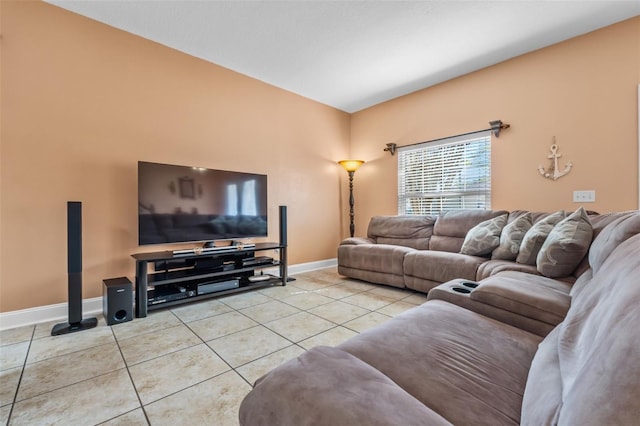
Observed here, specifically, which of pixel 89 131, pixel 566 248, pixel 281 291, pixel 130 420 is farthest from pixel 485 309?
pixel 89 131

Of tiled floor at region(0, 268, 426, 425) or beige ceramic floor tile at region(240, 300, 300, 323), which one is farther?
beige ceramic floor tile at region(240, 300, 300, 323)

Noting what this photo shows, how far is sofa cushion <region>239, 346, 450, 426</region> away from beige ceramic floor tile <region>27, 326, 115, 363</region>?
77.0 inches

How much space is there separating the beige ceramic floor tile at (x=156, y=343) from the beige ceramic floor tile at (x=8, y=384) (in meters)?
0.48

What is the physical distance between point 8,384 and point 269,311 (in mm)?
1630

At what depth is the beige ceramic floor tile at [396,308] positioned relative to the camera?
2.53 metres

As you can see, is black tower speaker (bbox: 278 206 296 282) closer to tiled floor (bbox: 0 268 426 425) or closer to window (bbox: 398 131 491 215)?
tiled floor (bbox: 0 268 426 425)

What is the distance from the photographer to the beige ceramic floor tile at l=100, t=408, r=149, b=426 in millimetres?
1229

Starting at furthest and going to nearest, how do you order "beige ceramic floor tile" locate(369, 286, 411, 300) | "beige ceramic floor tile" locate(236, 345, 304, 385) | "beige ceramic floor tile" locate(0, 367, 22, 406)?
1. "beige ceramic floor tile" locate(369, 286, 411, 300)
2. "beige ceramic floor tile" locate(236, 345, 304, 385)
3. "beige ceramic floor tile" locate(0, 367, 22, 406)

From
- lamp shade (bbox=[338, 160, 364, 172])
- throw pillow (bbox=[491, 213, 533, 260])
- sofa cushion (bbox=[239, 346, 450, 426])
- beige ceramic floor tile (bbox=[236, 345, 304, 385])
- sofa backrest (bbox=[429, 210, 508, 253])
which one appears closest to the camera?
sofa cushion (bbox=[239, 346, 450, 426])

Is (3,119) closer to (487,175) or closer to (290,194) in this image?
(290,194)

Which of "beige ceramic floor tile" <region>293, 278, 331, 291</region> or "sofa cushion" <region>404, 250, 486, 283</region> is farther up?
"sofa cushion" <region>404, 250, 486, 283</region>

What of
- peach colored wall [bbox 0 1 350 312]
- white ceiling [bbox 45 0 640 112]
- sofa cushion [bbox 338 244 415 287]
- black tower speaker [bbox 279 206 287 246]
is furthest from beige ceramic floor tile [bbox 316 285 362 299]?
white ceiling [bbox 45 0 640 112]

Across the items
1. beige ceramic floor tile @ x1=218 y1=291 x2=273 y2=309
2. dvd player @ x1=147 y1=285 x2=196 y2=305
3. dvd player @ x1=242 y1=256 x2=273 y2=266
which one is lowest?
beige ceramic floor tile @ x1=218 y1=291 x2=273 y2=309

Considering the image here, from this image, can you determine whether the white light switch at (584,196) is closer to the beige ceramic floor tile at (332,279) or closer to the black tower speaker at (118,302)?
the beige ceramic floor tile at (332,279)
